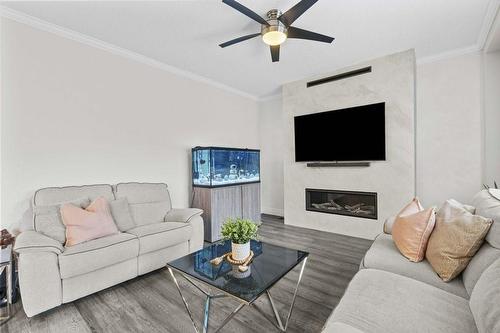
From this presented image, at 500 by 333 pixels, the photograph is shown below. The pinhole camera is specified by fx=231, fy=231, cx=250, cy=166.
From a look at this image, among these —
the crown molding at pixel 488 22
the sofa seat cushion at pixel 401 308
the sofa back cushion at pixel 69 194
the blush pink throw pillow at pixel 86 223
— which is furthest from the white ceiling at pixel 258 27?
the sofa seat cushion at pixel 401 308

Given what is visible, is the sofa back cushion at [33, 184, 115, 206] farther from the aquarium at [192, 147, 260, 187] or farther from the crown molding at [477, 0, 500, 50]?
the crown molding at [477, 0, 500, 50]

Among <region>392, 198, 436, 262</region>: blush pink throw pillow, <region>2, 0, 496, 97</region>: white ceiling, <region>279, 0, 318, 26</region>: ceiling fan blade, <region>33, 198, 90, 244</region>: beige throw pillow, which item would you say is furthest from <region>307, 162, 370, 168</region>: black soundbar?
<region>33, 198, 90, 244</region>: beige throw pillow

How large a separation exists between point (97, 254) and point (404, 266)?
2.31 m

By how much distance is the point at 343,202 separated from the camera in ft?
12.4

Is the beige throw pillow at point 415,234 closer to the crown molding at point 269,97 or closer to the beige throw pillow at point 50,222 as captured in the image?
the beige throw pillow at point 50,222

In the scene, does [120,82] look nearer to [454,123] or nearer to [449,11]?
[449,11]

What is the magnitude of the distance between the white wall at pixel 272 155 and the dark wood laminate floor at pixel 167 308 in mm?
2555

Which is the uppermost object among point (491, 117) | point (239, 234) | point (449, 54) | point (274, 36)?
point (449, 54)

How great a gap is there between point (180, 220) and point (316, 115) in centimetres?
270

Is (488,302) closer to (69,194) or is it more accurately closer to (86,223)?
(86,223)

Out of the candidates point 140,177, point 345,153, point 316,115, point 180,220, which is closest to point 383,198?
point 345,153

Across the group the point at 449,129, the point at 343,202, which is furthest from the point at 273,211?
the point at 449,129

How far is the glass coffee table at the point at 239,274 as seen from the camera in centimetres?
132

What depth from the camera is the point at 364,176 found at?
3463 millimetres
